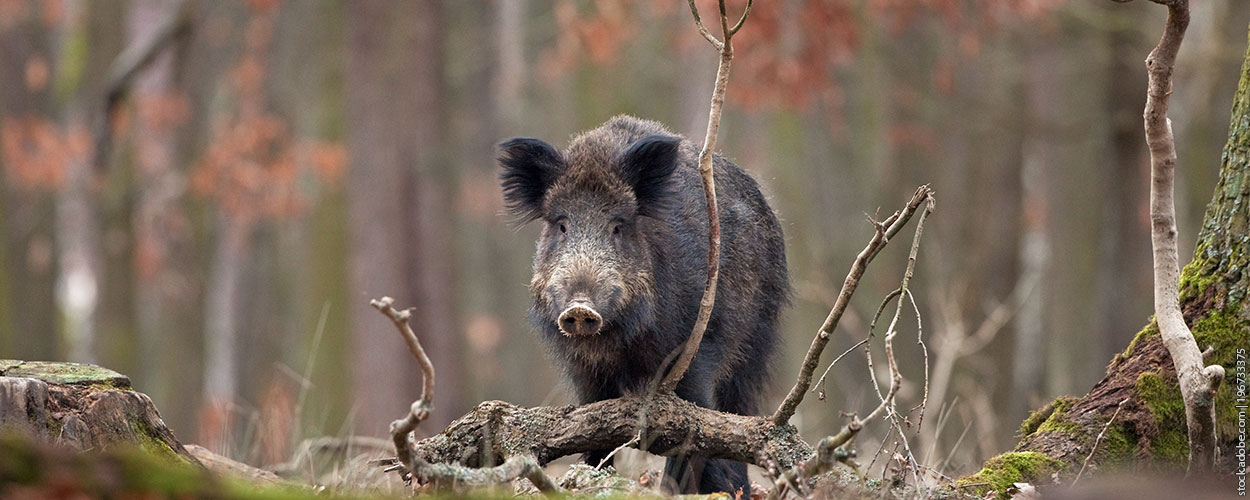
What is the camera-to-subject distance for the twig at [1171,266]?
5.25 metres

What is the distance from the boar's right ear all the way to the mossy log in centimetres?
252

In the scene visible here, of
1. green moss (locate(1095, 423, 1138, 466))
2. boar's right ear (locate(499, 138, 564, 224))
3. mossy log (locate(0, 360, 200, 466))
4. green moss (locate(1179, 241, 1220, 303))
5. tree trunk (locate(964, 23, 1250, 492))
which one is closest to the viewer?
mossy log (locate(0, 360, 200, 466))

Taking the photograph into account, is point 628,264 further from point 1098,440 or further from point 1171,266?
point 1171,266

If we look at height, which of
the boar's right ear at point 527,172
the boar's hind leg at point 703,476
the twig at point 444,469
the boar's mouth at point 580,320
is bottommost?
the boar's hind leg at point 703,476

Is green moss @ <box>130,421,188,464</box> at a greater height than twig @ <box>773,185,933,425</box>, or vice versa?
twig @ <box>773,185,933,425</box>

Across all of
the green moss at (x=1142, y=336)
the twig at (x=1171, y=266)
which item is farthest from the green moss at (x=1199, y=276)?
the twig at (x=1171, y=266)

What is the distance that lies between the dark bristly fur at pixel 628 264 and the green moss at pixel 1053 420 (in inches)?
61.3

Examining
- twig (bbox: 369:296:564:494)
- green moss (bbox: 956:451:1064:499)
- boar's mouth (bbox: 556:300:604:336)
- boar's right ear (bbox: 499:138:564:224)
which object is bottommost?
green moss (bbox: 956:451:1064:499)

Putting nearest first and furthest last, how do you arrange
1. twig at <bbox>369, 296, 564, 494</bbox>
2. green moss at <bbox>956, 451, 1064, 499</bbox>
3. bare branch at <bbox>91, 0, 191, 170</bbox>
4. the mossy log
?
twig at <bbox>369, 296, 564, 494</bbox> < the mossy log < green moss at <bbox>956, 451, 1064, 499</bbox> < bare branch at <bbox>91, 0, 191, 170</bbox>

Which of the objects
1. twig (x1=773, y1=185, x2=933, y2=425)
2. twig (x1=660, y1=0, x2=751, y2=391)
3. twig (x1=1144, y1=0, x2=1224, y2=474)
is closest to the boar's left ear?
twig (x1=660, y1=0, x2=751, y2=391)

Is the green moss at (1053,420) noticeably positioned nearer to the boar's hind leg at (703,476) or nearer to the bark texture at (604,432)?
the bark texture at (604,432)

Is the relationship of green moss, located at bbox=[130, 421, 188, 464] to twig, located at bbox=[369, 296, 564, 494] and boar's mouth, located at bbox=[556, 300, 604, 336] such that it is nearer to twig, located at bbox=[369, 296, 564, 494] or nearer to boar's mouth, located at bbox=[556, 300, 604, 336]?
twig, located at bbox=[369, 296, 564, 494]

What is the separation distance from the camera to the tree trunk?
5688 mm

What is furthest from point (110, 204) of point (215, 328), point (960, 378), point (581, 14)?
point (215, 328)
